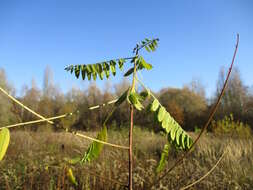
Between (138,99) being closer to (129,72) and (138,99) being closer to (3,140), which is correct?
(129,72)

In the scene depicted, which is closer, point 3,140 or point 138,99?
point 3,140

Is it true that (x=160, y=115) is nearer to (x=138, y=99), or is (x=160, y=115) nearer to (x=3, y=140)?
(x=138, y=99)

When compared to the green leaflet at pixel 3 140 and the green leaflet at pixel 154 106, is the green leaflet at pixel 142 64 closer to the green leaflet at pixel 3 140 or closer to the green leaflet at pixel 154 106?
the green leaflet at pixel 154 106

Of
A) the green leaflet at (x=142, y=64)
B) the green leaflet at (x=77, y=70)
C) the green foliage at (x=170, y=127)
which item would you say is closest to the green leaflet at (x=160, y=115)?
the green foliage at (x=170, y=127)

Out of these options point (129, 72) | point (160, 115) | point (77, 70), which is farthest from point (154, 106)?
point (77, 70)

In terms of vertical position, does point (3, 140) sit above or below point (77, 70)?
below

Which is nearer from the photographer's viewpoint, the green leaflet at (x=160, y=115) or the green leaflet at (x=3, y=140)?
the green leaflet at (x=3, y=140)

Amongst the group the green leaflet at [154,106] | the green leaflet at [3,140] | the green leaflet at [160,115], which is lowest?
the green leaflet at [3,140]

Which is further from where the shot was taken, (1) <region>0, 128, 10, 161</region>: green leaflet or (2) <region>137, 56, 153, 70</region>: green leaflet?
(2) <region>137, 56, 153, 70</region>: green leaflet

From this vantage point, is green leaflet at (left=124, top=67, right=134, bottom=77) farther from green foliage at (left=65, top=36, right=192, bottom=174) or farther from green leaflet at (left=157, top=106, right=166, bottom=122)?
green leaflet at (left=157, top=106, right=166, bottom=122)

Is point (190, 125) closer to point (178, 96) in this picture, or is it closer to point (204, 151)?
point (178, 96)

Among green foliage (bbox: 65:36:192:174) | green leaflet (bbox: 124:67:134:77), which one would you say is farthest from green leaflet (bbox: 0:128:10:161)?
green leaflet (bbox: 124:67:134:77)

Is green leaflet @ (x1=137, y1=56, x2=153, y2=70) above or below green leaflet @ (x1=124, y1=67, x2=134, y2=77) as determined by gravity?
above

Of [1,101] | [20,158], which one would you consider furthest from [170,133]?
[1,101]
